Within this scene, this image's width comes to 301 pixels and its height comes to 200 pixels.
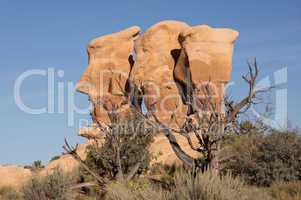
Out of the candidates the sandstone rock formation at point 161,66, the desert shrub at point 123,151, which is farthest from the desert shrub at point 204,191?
the sandstone rock formation at point 161,66

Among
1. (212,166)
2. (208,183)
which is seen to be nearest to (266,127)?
(212,166)

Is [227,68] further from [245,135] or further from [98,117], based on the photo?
[245,135]

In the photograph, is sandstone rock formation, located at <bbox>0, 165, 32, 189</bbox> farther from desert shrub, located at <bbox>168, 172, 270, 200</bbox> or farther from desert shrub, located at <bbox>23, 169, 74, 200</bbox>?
desert shrub, located at <bbox>168, 172, 270, 200</bbox>

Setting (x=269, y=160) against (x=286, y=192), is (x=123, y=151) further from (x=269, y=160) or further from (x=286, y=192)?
(x=286, y=192)

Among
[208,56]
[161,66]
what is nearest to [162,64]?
[161,66]

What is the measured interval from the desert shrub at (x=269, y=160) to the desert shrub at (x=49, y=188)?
563cm

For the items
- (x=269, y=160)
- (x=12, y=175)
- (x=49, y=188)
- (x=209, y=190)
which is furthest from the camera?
(x=12, y=175)

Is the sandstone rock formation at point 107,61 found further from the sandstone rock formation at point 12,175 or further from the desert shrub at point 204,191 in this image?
the desert shrub at point 204,191

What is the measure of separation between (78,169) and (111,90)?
26.1 m

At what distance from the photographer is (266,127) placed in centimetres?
2267

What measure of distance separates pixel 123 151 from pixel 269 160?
285 inches

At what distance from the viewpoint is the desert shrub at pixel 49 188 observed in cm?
1560

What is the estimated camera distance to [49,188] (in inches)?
620

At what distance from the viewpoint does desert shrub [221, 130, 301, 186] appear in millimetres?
17359
